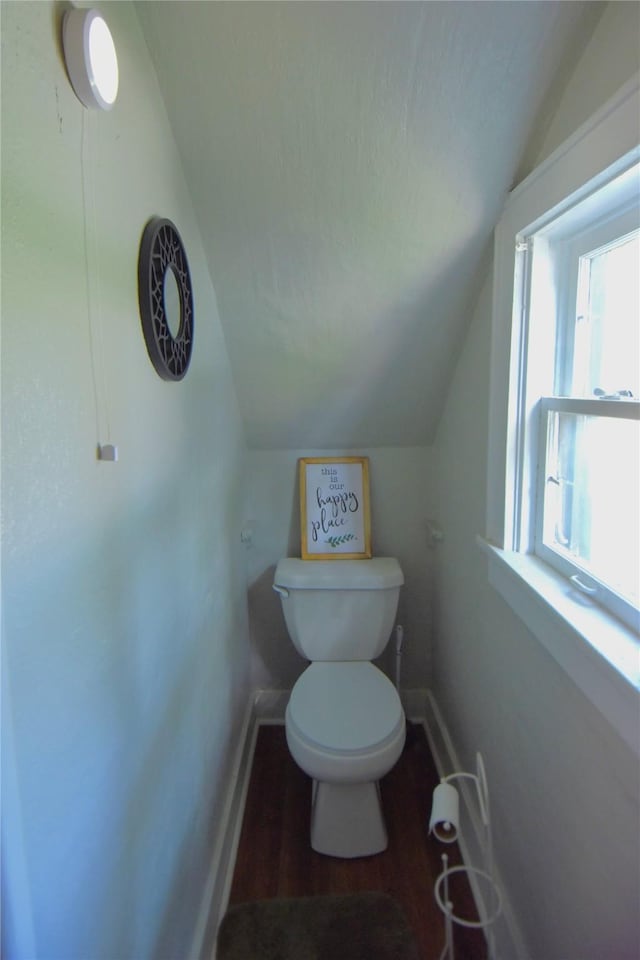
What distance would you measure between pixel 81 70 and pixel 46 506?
0.57 meters

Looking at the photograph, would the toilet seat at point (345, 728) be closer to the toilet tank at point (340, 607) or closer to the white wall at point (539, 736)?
the toilet tank at point (340, 607)

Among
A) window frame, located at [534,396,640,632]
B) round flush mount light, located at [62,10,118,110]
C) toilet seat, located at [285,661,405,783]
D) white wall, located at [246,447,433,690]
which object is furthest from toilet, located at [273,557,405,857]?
round flush mount light, located at [62,10,118,110]

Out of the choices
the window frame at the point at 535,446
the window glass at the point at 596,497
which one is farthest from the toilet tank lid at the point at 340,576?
the window glass at the point at 596,497

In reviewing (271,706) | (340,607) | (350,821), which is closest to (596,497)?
(340,607)

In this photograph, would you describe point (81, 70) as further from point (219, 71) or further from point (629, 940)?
point (629, 940)

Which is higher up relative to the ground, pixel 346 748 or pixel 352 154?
pixel 352 154

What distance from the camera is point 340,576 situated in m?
1.83

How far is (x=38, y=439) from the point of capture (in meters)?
0.59

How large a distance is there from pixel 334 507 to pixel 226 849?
1174 mm

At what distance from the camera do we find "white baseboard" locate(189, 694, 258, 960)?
49.4 inches

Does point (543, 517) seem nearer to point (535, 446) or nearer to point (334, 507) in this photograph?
point (535, 446)

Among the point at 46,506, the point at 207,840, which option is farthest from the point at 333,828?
the point at 46,506

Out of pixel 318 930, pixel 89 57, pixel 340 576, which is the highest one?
pixel 89 57

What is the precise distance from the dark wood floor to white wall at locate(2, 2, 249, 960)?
0.35m
